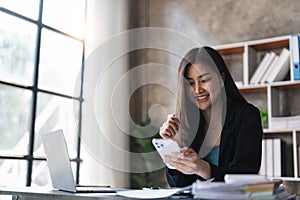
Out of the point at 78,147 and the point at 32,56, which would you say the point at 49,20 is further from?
the point at 78,147

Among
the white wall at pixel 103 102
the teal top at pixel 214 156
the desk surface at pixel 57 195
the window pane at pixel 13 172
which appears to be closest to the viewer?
the desk surface at pixel 57 195

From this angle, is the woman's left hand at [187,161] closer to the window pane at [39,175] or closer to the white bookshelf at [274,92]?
the window pane at [39,175]

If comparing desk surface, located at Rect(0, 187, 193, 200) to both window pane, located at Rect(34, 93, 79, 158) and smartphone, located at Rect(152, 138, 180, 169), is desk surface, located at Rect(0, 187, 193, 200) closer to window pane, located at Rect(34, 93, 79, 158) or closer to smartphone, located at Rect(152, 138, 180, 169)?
smartphone, located at Rect(152, 138, 180, 169)

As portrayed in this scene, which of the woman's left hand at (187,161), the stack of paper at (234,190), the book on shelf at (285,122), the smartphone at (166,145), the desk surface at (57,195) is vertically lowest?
the desk surface at (57,195)

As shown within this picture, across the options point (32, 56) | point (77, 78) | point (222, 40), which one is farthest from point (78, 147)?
point (222, 40)

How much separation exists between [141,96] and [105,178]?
98 centimetres

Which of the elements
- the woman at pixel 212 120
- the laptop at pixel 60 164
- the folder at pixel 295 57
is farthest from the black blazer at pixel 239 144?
the folder at pixel 295 57

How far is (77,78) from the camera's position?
332 centimetres

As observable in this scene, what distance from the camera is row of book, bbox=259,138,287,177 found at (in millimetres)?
3080

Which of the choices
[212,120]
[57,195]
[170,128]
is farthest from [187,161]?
[212,120]

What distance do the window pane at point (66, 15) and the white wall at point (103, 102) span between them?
0.22 feet

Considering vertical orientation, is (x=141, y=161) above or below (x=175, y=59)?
below

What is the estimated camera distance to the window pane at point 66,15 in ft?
10.4

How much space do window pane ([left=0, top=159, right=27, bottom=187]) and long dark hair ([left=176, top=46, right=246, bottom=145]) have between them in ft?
4.40
